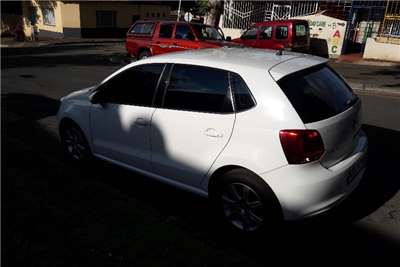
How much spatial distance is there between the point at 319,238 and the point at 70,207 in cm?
257

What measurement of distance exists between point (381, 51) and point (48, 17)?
29.2 metres

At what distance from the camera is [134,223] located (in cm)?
376

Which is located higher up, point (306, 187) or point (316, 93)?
point (316, 93)

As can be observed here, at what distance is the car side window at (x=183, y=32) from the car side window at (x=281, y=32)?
431 cm

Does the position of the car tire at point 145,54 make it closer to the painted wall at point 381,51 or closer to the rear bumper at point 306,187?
the painted wall at point 381,51

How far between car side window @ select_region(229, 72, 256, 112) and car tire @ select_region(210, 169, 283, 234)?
1.99 ft

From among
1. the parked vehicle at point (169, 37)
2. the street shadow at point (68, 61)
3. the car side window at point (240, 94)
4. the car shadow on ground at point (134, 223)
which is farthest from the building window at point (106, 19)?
the car side window at point (240, 94)

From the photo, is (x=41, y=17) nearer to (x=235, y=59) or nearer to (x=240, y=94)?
(x=235, y=59)

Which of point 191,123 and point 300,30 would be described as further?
point 300,30

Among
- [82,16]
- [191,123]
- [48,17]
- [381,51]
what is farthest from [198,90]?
[48,17]

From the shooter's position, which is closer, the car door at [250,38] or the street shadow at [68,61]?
the car door at [250,38]

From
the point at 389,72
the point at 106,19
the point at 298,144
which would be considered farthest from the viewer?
the point at 106,19

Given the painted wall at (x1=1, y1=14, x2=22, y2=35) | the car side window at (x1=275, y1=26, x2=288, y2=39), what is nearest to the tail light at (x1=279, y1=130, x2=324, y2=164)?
the car side window at (x1=275, y1=26, x2=288, y2=39)

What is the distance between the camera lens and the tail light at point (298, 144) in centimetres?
330
